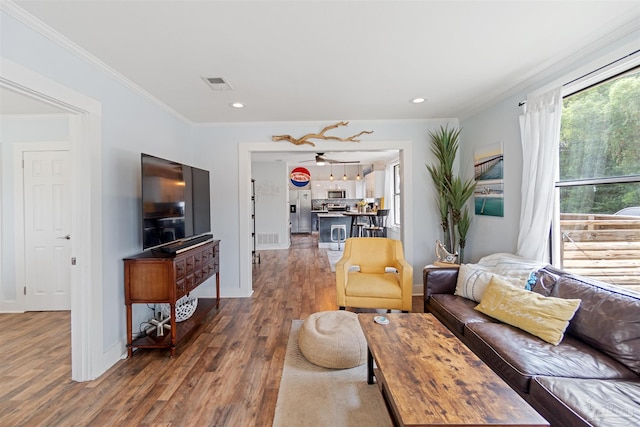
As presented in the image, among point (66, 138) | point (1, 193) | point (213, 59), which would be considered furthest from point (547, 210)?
point (1, 193)

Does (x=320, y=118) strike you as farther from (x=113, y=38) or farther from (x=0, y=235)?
(x=0, y=235)

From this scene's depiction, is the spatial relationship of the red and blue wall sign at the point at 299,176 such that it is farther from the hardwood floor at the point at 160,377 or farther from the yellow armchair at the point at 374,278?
the hardwood floor at the point at 160,377

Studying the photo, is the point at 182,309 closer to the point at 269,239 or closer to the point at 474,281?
the point at 474,281

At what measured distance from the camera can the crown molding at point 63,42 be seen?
1.61m

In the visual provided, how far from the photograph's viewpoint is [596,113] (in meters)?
2.11

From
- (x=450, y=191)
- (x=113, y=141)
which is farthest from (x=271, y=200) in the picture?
(x=113, y=141)

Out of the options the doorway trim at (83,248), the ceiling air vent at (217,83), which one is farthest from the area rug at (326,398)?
the ceiling air vent at (217,83)

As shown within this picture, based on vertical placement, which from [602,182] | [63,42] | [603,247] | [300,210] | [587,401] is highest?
[63,42]

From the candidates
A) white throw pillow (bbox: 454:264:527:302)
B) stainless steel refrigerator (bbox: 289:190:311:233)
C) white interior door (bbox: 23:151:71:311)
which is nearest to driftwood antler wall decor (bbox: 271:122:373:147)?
white throw pillow (bbox: 454:264:527:302)

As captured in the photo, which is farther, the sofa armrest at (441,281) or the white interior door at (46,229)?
the white interior door at (46,229)

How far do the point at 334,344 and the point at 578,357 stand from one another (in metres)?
1.51

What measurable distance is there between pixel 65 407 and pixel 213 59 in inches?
107

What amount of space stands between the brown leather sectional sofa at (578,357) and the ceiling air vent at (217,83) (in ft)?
9.72

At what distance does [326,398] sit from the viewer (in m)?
1.86
